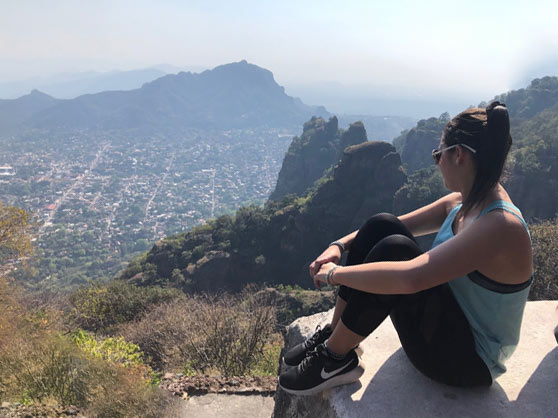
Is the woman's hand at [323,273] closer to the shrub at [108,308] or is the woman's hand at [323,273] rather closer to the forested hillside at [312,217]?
the shrub at [108,308]

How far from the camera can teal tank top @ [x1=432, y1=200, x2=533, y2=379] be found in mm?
1639

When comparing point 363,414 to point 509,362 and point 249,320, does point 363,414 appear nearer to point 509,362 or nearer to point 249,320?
point 509,362

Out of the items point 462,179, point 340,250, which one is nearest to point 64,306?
point 340,250

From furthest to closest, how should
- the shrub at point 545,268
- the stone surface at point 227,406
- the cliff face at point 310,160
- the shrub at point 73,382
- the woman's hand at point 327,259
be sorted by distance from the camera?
the cliff face at point 310,160, the shrub at point 545,268, the stone surface at point 227,406, the shrub at point 73,382, the woman's hand at point 327,259

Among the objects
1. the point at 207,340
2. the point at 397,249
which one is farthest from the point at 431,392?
the point at 207,340

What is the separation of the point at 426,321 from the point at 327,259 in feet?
2.25

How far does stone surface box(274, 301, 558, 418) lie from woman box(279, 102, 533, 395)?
4.1 inches

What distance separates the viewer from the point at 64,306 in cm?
1380

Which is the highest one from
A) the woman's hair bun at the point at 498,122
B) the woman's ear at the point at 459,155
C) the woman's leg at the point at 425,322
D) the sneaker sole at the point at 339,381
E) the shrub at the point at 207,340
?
the woman's hair bun at the point at 498,122

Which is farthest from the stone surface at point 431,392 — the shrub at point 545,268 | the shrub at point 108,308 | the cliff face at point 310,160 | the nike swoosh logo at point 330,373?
the cliff face at point 310,160

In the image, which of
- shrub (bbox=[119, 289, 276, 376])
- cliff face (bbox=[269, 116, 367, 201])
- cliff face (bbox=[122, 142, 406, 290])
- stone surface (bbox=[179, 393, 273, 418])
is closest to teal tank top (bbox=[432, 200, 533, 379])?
stone surface (bbox=[179, 393, 273, 418])

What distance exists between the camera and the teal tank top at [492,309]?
1.64m

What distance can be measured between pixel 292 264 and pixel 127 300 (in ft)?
59.8

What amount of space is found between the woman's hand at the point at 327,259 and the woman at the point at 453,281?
0.07 metres
